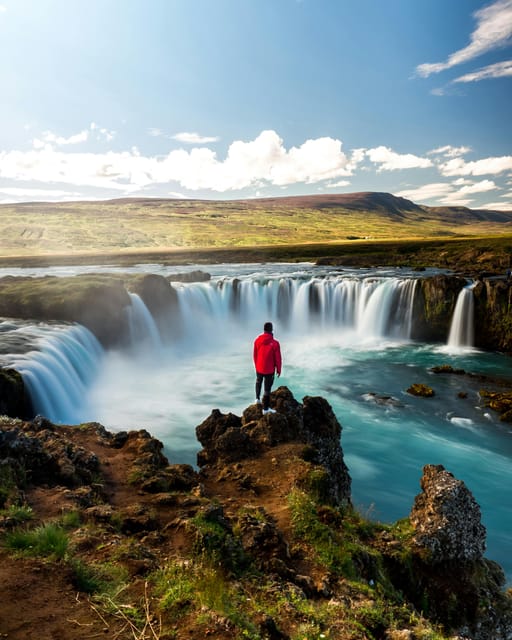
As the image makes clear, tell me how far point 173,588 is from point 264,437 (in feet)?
21.9

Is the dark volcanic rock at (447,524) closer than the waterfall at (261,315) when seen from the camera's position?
Yes

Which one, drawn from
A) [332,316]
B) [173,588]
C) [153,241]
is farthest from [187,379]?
[153,241]

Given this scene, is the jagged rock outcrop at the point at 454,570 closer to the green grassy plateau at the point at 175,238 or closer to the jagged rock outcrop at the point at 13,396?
the jagged rock outcrop at the point at 13,396

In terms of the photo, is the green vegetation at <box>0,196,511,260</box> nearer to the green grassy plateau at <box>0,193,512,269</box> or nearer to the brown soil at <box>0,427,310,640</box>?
the green grassy plateau at <box>0,193,512,269</box>

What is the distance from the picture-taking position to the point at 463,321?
33.3 metres

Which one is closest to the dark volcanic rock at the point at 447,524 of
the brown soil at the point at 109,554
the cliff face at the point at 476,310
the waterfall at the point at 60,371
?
the brown soil at the point at 109,554

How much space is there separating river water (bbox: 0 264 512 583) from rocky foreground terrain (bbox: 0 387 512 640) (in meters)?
2.14

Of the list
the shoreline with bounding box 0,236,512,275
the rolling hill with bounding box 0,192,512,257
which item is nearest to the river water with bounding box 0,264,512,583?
the shoreline with bounding box 0,236,512,275

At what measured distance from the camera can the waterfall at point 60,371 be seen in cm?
1780

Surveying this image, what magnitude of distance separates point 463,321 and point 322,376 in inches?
545

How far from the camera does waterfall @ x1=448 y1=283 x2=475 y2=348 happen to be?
33.1 meters

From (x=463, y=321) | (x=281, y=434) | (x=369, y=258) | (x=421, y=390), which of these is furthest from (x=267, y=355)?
(x=369, y=258)

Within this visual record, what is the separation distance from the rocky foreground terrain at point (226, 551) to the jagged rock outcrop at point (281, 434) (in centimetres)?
7

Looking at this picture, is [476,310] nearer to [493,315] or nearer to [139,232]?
[493,315]
